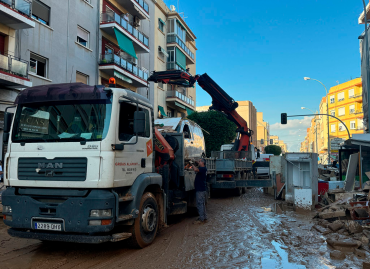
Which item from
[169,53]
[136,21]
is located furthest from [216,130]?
[136,21]

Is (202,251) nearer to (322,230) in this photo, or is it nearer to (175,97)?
(322,230)

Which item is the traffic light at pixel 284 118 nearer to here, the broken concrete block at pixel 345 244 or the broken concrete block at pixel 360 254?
the broken concrete block at pixel 345 244

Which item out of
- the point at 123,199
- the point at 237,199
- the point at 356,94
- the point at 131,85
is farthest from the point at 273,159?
the point at 356,94

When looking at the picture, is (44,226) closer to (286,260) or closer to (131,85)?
(286,260)

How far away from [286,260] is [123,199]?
2.85 m

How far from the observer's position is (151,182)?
6.02m

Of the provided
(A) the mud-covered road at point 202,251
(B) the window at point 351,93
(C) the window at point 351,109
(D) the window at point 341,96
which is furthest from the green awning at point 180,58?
(D) the window at point 341,96

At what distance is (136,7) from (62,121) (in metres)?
21.3

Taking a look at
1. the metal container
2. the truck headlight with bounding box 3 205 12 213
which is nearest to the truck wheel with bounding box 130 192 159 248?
the truck headlight with bounding box 3 205 12 213

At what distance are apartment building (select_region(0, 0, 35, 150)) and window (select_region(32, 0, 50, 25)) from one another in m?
1.14

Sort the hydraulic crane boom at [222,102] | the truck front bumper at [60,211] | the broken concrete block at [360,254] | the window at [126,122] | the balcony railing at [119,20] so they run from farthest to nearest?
the balcony railing at [119,20], the hydraulic crane boom at [222,102], the window at [126,122], the broken concrete block at [360,254], the truck front bumper at [60,211]

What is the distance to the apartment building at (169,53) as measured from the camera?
30969mm

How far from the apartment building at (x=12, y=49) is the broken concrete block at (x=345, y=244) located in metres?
13.1

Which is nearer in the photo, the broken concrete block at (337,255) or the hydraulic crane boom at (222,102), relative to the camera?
the broken concrete block at (337,255)
